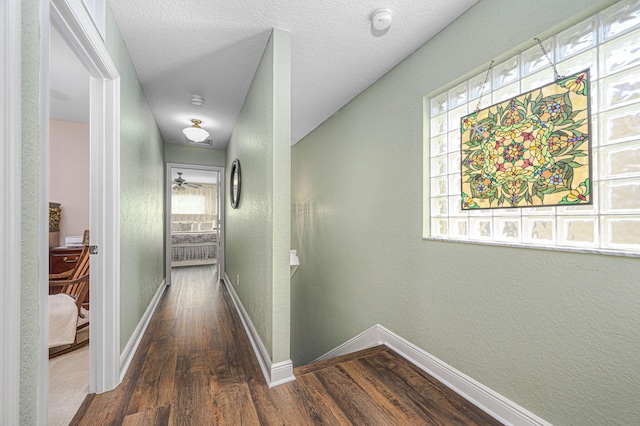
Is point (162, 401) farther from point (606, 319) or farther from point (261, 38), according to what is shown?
point (261, 38)

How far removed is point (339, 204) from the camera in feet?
10.3

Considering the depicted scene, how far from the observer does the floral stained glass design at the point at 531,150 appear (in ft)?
4.04

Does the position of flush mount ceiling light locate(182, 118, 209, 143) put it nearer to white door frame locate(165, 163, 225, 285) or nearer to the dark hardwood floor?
white door frame locate(165, 163, 225, 285)

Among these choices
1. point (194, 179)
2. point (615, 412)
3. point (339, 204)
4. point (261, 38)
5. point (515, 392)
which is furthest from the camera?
point (194, 179)

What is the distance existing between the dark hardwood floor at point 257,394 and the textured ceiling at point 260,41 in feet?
7.48

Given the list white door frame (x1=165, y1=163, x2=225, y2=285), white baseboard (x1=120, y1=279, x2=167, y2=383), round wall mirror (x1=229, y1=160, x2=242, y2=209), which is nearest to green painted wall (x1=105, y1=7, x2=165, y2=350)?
white baseboard (x1=120, y1=279, x2=167, y2=383)

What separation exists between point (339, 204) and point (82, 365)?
2.59m

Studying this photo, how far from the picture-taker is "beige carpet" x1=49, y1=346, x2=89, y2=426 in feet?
5.04

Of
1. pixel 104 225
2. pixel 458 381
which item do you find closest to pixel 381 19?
pixel 104 225

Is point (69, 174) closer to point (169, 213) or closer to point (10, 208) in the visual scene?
point (169, 213)

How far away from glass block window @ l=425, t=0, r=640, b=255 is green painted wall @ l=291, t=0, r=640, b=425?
0.08m

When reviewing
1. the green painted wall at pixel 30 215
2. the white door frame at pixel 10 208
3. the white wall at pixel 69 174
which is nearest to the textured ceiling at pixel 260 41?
the green painted wall at pixel 30 215

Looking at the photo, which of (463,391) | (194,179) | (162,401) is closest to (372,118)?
(463,391)

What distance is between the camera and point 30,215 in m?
0.84
